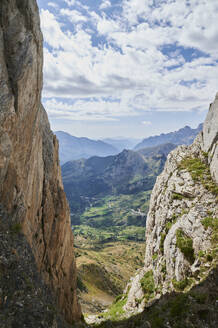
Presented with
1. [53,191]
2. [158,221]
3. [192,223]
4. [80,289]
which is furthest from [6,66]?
[80,289]

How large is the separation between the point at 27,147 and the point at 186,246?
2340 centimetres

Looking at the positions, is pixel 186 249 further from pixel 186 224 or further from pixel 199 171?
pixel 199 171

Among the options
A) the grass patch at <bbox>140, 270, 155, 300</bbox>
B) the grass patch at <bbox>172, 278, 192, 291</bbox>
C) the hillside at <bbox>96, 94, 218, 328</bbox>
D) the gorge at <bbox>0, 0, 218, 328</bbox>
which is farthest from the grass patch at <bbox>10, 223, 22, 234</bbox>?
the grass patch at <bbox>140, 270, 155, 300</bbox>

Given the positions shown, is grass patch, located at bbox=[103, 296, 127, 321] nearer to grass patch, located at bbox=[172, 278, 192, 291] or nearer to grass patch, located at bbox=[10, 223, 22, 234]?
grass patch, located at bbox=[172, 278, 192, 291]

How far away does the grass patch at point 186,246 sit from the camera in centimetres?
2434

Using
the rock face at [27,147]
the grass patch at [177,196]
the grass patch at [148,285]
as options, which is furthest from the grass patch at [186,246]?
the rock face at [27,147]

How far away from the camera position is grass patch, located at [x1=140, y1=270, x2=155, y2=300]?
31.2 metres

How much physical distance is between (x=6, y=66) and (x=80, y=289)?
8758 centimetres

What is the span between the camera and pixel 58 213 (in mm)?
33562

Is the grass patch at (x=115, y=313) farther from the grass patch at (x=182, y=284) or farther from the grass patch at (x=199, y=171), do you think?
the grass patch at (x=199, y=171)

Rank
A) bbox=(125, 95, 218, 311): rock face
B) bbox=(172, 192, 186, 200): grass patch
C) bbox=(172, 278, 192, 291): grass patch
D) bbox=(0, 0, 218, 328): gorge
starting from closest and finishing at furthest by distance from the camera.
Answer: bbox=(0, 0, 218, 328): gorge → bbox=(172, 278, 192, 291): grass patch → bbox=(125, 95, 218, 311): rock face → bbox=(172, 192, 186, 200): grass patch

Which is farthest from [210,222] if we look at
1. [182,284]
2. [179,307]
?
[179,307]

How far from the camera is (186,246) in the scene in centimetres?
2488

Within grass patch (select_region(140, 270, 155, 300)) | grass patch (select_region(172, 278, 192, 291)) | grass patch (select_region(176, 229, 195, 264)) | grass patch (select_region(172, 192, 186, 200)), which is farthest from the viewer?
grass patch (select_region(172, 192, 186, 200))
